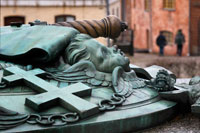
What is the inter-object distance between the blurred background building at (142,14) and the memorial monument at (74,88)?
18117mm

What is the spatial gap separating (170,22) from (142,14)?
315 centimetres

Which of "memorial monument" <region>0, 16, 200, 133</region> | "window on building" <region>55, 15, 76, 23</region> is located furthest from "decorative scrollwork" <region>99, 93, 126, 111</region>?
"window on building" <region>55, 15, 76, 23</region>

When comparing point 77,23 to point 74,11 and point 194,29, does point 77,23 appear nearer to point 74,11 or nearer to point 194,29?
point 74,11

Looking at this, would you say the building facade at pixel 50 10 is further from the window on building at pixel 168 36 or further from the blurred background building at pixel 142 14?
the window on building at pixel 168 36

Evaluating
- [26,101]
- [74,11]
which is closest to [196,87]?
[26,101]

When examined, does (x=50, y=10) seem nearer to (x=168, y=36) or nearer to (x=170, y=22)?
(x=170, y=22)

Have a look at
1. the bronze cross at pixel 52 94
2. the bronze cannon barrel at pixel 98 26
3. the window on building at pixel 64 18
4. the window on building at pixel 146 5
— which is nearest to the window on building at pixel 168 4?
the window on building at pixel 146 5

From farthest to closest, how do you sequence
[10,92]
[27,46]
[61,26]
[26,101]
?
1. [61,26]
2. [27,46]
3. [10,92]
4. [26,101]

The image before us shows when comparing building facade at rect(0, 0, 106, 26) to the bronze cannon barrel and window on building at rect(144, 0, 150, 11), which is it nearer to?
window on building at rect(144, 0, 150, 11)

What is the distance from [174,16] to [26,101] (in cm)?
2240

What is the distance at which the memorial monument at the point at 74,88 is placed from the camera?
4.12 m

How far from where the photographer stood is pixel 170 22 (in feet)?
85.8

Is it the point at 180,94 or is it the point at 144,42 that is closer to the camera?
the point at 180,94

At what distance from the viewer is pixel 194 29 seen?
83.5 ft
